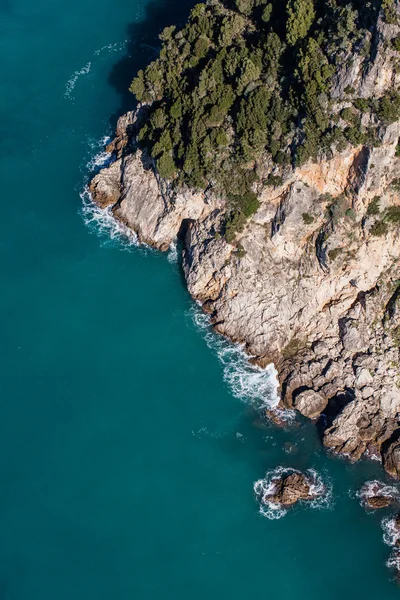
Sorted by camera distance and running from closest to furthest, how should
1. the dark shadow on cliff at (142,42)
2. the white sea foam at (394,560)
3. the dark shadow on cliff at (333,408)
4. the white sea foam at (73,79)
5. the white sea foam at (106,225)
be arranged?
the white sea foam at (394,560) → the dark shadow on cliff at (333,408) → the white sea foam at (106,225) → the dark shadow on cliff at (142,42) → the white sea foam at (73,79)

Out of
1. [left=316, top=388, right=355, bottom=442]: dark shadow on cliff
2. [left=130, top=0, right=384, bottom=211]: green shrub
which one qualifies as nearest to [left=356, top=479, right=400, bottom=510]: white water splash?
[left=316, top=388, right=355, bottom=442]: dark shadow on cliff

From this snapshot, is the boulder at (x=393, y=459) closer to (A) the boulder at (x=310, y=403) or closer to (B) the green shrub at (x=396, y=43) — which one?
(A) the boulder at (x=310, y=403)

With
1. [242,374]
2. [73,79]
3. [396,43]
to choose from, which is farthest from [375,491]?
[73,79]

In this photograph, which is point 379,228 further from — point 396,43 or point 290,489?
point 290,489

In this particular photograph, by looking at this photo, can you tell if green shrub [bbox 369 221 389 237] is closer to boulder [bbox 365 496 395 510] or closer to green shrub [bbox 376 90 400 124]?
green shrub [bbox 376 90 400 124]

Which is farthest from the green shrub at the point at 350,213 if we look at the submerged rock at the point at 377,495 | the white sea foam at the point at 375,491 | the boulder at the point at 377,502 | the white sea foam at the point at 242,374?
the boulder at the point at 377,502
